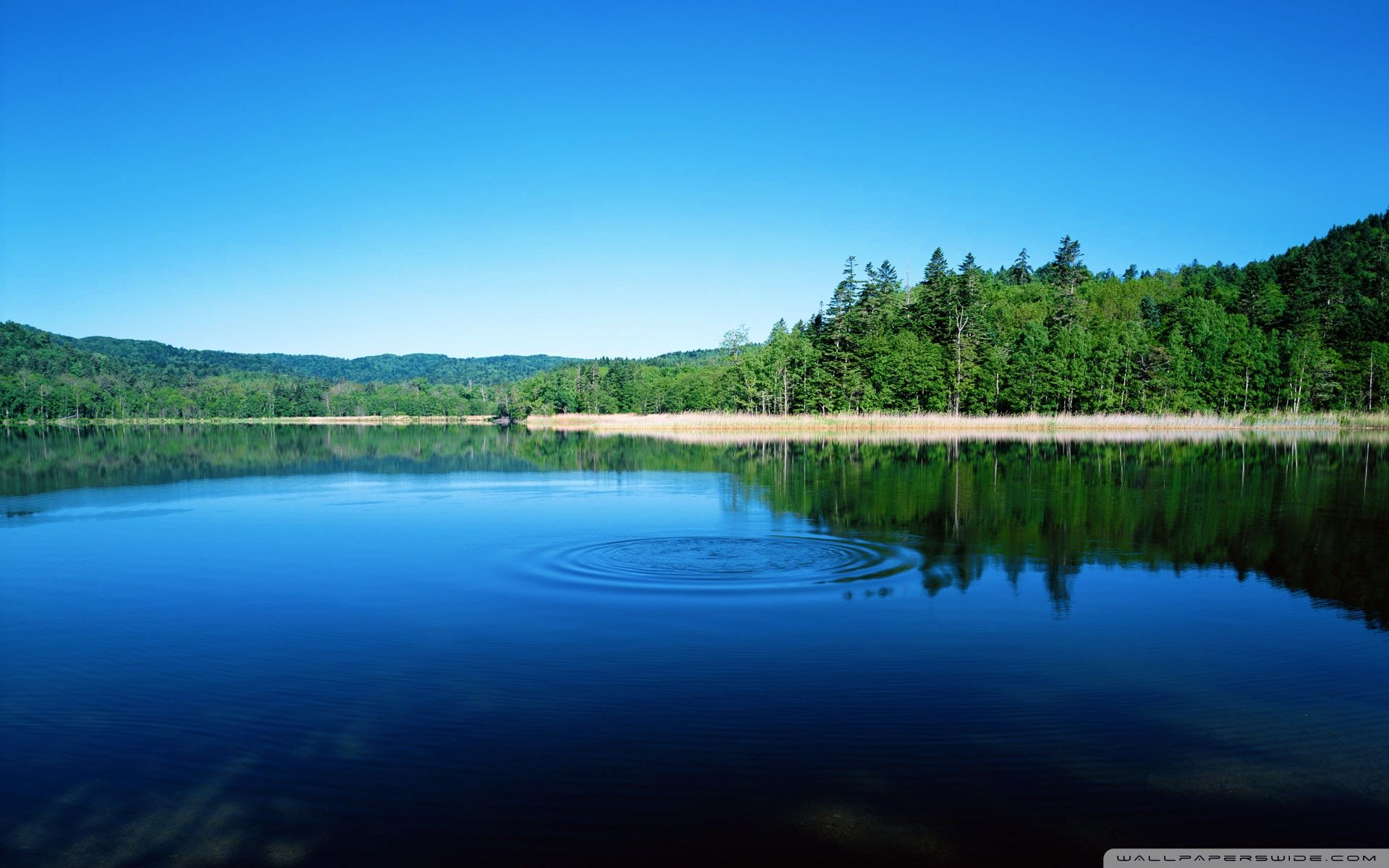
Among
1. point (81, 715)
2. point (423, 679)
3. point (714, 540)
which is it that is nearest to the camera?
point (81, 715)

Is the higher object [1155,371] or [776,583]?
[1155,371]

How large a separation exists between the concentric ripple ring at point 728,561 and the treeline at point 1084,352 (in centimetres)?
6238

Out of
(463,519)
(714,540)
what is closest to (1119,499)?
(714,540)

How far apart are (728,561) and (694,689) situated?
6052mm

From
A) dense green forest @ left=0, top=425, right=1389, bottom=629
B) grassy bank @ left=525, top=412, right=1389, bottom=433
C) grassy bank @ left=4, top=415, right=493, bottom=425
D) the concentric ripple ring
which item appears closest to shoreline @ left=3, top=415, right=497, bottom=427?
grassy bank @ left=4, top=415, right=493, bottom=425

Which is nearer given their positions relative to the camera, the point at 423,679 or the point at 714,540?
the point at 423,679

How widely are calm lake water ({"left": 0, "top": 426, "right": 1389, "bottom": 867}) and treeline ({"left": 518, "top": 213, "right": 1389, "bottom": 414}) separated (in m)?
59.0

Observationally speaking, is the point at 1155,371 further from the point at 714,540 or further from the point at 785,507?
the point at 714,540

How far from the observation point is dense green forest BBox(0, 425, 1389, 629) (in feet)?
44.8

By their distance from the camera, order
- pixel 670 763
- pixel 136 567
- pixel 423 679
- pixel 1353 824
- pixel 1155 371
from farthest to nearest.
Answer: pixel 1155 371 < pixel 136 567 < pixel 423 679 < pixel 670 763 < pixel 1353 824

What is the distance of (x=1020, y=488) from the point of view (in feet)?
78.7

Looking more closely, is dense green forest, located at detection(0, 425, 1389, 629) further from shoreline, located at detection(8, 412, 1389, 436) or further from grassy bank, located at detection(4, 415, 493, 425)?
grassy bank, located at detection(4, 415, 493, 425)

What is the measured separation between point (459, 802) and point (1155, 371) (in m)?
81.5

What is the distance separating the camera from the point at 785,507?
20031mm
